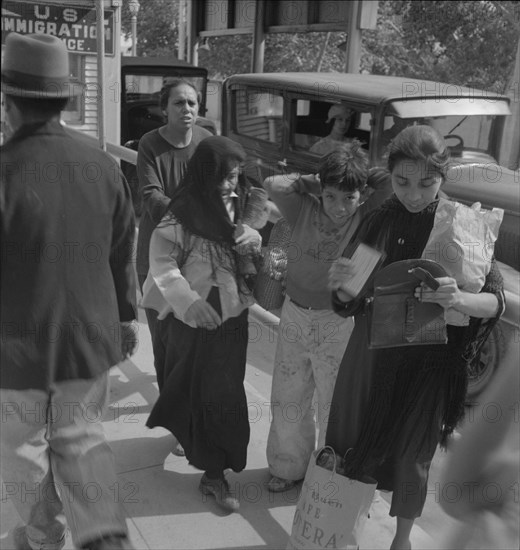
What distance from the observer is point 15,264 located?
194 centimetres

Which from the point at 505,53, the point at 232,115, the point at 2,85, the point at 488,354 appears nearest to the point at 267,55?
the point at 505,53

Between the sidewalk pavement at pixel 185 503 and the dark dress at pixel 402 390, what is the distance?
40 centimetres

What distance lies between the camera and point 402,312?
2018 millimetres

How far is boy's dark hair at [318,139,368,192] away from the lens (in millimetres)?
2332

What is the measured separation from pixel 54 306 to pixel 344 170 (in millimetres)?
1007

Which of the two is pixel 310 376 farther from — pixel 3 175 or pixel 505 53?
pixel 505 53

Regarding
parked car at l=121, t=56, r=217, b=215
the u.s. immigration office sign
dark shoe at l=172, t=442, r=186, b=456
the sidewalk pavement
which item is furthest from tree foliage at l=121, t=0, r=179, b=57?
dark shoe at l=172, t=442, r=186, b=456

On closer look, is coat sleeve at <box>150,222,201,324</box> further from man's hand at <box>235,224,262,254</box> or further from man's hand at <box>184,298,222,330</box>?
man's hand at <box>235,224,262,254</box>

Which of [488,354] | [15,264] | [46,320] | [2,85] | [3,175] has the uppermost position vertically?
[2,85]

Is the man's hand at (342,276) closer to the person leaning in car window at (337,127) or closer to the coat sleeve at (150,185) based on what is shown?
the coat sleeve at (150,185)

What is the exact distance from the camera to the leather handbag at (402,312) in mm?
2002

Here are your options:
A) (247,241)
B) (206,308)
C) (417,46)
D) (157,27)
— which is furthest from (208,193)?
(157,27)

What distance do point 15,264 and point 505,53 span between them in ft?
49.9

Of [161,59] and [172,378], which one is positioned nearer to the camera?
[172,378]
